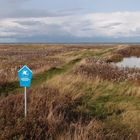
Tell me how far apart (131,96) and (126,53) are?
1512 inches

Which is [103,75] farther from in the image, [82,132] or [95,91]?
[82,132]

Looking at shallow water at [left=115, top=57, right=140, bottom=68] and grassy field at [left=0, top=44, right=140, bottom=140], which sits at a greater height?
grassy field at [left=0, top=44, right=140, bottom=140]

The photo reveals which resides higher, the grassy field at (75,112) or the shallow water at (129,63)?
the grassy field at (75,112)

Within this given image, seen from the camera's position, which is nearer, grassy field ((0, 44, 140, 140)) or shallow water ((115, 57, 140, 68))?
grassy field ((0, 44, 140, 140))

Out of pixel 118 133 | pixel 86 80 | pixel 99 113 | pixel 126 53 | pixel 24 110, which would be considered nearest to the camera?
pixel 118 133

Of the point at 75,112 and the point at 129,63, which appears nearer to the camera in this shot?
the point at 75,112

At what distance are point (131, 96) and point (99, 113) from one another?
3323 mm

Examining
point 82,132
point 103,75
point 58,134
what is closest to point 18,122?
point 58,134

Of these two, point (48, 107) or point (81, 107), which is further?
point (81, 107)

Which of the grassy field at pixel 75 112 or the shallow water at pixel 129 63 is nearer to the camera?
the grassy field at pixel 75 112

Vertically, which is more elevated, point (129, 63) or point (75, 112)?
point (75, 112)

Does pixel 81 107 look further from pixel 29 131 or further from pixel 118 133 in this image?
pixel 29 131

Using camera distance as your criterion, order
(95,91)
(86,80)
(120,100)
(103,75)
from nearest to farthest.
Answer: (120,100)
(95,91)
(86,80)
(103,75)

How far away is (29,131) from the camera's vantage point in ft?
25.1
